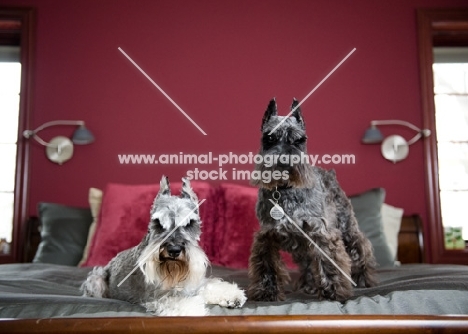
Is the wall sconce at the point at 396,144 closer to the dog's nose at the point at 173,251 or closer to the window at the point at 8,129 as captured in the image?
the dog's nose at the point at 173,251

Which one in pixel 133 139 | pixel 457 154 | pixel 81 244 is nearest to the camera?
pixel 81 244

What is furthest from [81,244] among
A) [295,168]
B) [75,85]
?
[295,168]

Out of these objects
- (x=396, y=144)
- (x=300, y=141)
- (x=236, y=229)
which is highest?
(x=396, y=144)

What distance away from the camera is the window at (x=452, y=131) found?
13.3 feet

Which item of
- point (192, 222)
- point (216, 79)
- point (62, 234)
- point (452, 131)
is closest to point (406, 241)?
point (452, 131)

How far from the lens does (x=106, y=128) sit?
12.3ft

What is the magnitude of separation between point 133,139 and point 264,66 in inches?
51.3

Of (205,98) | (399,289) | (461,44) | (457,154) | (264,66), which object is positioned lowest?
(399,289)

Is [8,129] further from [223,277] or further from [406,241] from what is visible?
[406,241]

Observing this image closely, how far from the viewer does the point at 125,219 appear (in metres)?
2.78

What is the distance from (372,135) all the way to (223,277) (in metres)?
1.91

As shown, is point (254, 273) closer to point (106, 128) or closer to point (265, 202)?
point (265, 202)

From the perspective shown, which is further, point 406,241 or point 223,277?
point 406,241

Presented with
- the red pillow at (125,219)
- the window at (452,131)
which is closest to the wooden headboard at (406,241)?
the window at (452,131)
